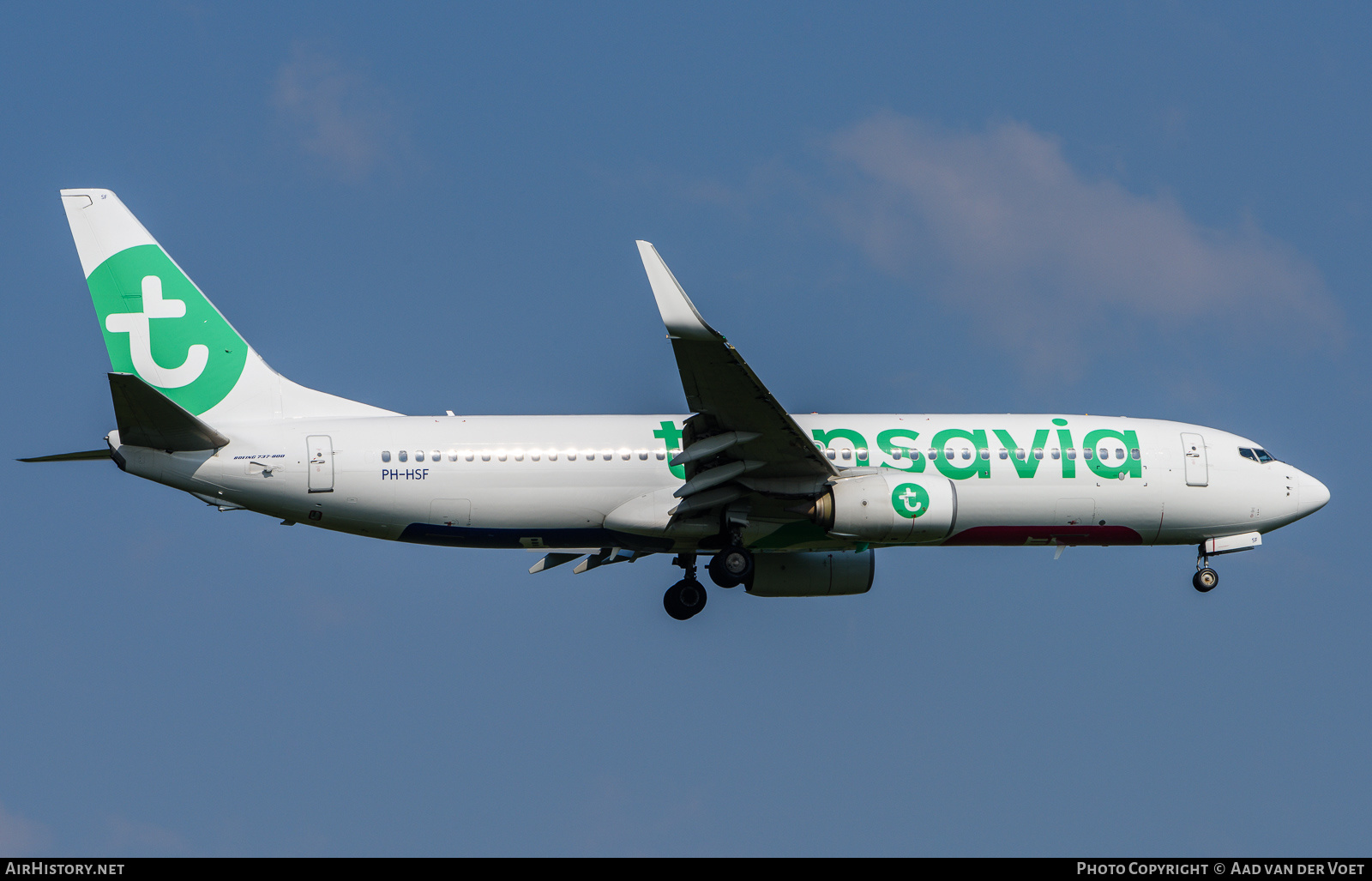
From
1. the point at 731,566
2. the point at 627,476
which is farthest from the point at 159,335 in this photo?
the point at 731,566

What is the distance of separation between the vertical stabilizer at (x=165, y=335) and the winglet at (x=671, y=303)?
33.3ft

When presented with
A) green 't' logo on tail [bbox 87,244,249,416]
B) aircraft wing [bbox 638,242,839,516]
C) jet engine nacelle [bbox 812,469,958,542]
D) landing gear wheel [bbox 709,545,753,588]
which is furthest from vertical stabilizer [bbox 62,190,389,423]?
jet engine nacelle [bbox 812,469,958,542]

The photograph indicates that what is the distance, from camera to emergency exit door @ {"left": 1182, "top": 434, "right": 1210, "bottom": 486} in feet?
131

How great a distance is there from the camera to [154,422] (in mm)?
34500

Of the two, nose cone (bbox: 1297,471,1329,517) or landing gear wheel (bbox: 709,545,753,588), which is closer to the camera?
landing gear wheel (bbox: 709,545,753,588)

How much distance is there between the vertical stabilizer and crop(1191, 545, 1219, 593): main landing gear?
21.3m

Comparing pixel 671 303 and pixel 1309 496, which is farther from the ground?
pixel 671 303

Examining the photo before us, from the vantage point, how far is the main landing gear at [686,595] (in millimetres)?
40469

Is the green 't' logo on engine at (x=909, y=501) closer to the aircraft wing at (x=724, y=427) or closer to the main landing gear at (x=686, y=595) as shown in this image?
the aircraft wing at (x=724, y=427)

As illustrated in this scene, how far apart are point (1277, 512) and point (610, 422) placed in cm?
1752

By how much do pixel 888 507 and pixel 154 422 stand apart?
53.9 feet

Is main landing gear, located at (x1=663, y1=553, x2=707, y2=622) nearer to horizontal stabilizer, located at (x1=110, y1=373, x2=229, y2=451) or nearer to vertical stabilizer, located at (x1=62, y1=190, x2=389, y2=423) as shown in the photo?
vertical stabilizer, located at (x1=62, y1=190, x2=389, y2=423)

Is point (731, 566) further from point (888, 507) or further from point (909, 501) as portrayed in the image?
point (909, 501)
